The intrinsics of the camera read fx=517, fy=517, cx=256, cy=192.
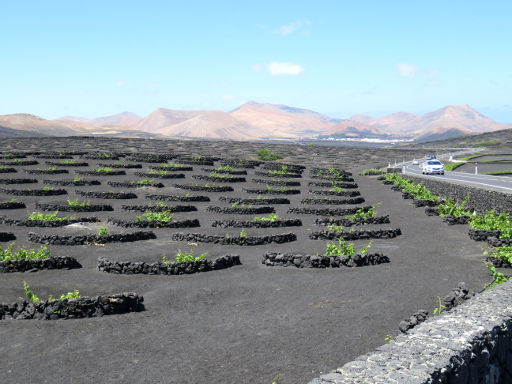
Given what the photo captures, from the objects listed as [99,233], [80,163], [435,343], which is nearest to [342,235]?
[99,233]

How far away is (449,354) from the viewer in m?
7.95

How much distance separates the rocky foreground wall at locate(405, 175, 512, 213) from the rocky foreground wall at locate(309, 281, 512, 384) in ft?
80.8

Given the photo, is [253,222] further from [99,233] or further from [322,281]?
[322,281]

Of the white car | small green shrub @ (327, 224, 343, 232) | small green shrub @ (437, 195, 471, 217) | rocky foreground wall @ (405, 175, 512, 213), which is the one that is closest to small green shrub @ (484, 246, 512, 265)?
rocky foreground wall @ (405, 175, 512, 213)

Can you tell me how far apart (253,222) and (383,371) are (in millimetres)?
28497

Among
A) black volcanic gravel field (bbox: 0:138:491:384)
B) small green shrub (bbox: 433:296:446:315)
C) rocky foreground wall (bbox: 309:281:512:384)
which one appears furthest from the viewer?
small green shrub (bbox: 433:296:446:315)

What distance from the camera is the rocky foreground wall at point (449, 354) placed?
7.36 m

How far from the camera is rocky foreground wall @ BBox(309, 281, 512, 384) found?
24.2 ft

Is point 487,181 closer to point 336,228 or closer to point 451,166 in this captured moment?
point 336,228

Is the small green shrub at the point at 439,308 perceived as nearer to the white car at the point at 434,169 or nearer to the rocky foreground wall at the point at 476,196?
the rocky foreground wall at the point at 476,196

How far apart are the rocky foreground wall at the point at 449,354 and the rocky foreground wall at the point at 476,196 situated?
2461cm

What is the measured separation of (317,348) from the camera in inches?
544

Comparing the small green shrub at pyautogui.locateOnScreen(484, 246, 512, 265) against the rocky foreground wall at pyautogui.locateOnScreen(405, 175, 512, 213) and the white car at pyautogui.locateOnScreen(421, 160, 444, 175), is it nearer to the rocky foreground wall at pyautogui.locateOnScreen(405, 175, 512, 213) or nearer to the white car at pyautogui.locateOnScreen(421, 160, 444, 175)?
the rocky foreground wall at pyautogui.locateOnScreen(405, 175, 512, 213)

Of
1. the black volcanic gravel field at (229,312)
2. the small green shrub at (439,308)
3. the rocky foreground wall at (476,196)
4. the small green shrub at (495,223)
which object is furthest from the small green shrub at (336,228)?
the small green shrub at (439,308)
